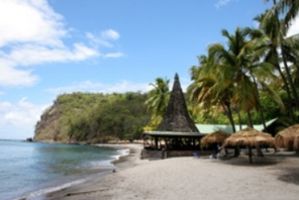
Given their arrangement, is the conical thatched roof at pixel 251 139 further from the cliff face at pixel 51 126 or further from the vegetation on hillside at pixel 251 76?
the cliff face at pixel 51 126

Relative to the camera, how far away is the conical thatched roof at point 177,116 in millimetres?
32188

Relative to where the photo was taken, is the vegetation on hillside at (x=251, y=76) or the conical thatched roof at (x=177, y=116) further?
the conical thatched roof at (x=177, y=116)

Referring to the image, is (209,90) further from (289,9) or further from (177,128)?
(289,9)

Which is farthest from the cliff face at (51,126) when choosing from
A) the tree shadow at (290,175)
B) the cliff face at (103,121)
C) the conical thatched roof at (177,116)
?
the tree shadow at (290,175)

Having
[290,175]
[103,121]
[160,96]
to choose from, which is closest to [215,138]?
[290,175]

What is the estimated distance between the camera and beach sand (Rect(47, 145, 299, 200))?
40.9 ft

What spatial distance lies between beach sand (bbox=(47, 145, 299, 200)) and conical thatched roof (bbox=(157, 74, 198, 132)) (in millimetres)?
11564

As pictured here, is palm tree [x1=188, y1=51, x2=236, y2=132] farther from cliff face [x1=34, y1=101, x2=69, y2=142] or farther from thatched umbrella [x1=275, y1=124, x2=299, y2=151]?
cliff face [x1=34, y1=101, x2=69, y2=142]

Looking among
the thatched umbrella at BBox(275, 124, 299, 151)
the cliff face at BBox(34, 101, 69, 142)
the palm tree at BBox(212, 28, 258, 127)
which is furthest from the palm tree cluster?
the cliff face at BBox(34, 101, 69, 142)

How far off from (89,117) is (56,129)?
45.4m

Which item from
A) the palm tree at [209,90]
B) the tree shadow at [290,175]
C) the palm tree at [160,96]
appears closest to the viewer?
the tree shadow at [290,175]

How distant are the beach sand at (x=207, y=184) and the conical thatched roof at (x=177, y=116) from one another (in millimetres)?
11564

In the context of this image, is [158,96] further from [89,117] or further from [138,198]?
[89,117]

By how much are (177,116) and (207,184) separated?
18.4 meters
